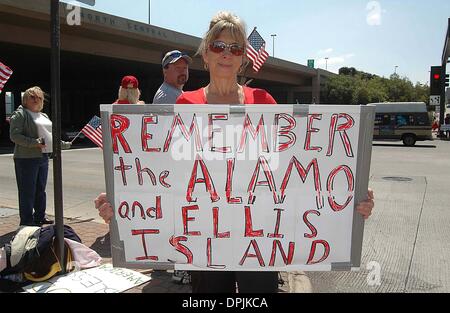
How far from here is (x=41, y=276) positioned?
3609mm

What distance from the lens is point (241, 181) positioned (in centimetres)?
222

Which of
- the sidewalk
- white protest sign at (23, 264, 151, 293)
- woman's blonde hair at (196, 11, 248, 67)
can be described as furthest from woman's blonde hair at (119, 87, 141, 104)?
woman's blonde hair at (196, 11, 248, 67)

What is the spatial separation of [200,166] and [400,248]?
12.6ft

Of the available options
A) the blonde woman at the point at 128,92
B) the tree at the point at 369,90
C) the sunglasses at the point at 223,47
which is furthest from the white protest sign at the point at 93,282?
the tree at the point at 369,90

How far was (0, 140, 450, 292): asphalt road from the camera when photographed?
409 centimetres

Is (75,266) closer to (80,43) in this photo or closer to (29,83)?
(80,43)

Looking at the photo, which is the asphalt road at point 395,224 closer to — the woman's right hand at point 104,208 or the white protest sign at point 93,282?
the white protest sign at point 93,282

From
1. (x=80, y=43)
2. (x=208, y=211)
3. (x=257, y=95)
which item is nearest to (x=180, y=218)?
(x=208, y=211)

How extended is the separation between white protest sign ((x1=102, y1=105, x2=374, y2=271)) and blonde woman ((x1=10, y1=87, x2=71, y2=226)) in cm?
350

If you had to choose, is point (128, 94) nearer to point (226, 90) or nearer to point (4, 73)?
point (4, 73)

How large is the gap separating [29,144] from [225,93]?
3.69 metres

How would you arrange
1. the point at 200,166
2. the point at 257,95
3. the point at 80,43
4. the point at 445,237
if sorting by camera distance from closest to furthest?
the point at 200,166
the point at 257,95
the point at 445,237
the point at 80,43

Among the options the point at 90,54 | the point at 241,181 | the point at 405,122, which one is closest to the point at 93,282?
the point at 241,181

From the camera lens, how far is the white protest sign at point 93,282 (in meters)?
3.51
